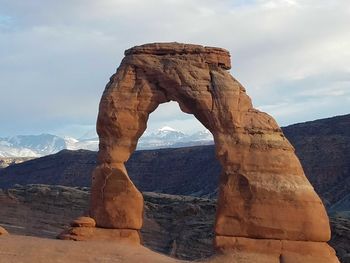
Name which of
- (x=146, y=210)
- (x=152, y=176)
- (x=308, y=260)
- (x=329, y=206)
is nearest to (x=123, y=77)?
(x=308, y=260)

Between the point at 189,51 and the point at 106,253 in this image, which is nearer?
the point at 106,253

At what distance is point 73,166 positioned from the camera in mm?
110125

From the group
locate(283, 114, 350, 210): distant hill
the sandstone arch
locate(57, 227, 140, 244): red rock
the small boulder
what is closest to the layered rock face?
the sandstone arch

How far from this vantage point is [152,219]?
48719 millimetres

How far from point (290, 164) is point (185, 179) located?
77684 millimetres

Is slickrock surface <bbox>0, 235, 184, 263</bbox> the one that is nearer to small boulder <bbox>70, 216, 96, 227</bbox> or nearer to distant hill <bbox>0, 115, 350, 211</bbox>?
small boulder <bbox>70, 216, 96, 227</bbox>

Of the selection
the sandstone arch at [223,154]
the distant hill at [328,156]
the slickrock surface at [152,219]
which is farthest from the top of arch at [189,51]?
the distant hill at [328,156]

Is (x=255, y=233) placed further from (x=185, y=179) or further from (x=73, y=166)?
(x=73, y=166)

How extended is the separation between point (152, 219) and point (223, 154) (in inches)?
1079

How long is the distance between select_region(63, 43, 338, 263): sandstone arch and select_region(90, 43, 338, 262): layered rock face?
0.10ft

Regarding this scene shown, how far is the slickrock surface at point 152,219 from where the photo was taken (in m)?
41.9

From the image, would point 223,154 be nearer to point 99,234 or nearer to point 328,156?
point 99,234

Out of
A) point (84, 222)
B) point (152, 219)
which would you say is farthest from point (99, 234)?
point (152, 219)

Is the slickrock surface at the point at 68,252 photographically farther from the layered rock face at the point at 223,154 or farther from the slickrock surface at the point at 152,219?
the slickrock surface at the point at 152,219
